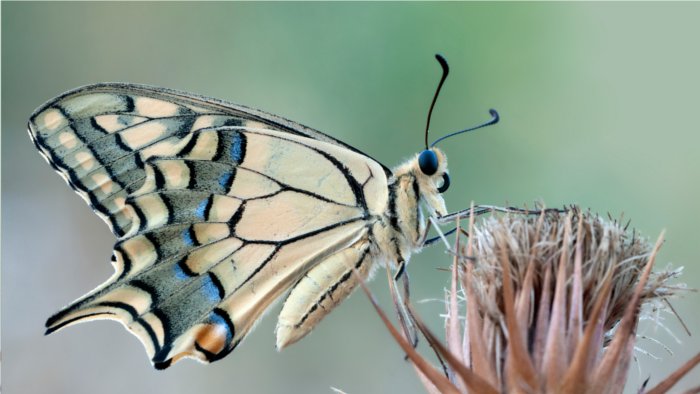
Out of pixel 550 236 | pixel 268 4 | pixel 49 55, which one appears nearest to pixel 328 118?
pixel 268 4

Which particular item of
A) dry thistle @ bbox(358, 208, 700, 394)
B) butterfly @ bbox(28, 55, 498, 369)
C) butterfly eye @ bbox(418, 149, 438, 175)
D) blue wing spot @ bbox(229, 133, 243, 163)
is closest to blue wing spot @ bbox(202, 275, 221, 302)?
butterfly @ bbox(28, 55, 498, 369)

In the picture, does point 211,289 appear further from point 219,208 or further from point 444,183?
point 444,183

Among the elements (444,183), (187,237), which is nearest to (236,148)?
(187,237)

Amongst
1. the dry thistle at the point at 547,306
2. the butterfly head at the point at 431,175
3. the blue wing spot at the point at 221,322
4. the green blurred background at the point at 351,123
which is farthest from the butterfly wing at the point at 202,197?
the green blurred background at the point at 351,123

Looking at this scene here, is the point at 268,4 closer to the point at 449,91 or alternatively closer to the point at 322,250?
the point at 449,91

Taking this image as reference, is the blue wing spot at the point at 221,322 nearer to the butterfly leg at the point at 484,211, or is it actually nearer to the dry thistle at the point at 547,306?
the dry thistle at the point at 547,306
